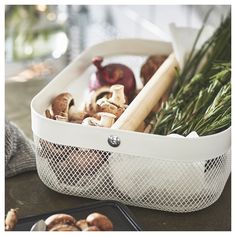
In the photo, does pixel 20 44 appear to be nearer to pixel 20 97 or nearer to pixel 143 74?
pixel 20 97

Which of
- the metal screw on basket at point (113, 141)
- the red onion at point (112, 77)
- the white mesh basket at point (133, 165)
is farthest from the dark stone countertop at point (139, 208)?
the red onion at point (112, 77)

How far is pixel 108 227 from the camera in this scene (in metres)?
0.80

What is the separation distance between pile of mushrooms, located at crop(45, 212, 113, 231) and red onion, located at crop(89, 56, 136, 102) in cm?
46

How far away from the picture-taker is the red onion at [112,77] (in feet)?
4.02

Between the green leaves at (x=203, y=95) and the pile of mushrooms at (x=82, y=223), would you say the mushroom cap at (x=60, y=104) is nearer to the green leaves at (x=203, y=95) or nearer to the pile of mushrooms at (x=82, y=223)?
the green leaves at (x=203, y=95)

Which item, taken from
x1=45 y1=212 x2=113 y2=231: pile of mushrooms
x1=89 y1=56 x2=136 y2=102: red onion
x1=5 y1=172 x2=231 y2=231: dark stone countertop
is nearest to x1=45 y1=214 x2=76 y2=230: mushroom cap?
x1=45 y1=212 x2=113 y2=231: pile of mushrooms

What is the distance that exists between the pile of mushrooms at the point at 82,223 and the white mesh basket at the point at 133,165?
0.15 m

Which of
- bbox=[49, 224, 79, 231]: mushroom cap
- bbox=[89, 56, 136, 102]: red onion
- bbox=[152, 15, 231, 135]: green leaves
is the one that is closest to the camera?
bbox=[49, 224, 79, 231]: mushroom cap

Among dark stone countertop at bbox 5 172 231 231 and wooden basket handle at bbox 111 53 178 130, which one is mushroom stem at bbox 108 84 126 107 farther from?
dark stone countertop at bbox 5 172 231 231

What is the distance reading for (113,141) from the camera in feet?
3.04

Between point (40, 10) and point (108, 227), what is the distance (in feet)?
5.51

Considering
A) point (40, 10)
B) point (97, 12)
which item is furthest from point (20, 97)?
point (97, 12)

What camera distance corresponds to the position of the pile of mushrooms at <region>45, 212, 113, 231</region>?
2.60ft

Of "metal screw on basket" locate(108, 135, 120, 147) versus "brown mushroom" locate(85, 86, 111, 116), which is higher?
"metal screw on basket" locate(108, 135, 120, 147)
